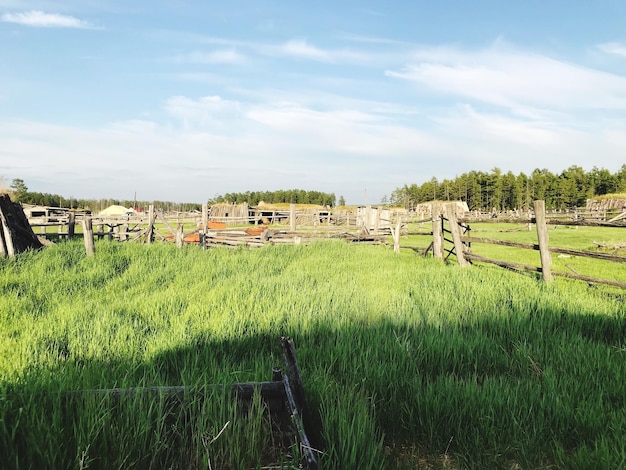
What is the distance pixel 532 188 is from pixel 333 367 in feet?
323

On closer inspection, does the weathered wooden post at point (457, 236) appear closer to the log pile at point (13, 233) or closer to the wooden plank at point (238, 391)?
the wooden plank at point (238, 391)

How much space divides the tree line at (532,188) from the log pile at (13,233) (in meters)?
87.5

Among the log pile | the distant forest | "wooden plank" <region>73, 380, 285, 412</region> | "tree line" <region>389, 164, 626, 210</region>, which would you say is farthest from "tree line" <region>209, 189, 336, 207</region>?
"wooden plank" <region>73, 380, 285, 412</region>

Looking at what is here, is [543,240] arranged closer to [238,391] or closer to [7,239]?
[238,391]

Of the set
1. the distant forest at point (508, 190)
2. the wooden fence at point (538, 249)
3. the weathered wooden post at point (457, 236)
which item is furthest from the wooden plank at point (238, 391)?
the distant forest at point (508, 190)

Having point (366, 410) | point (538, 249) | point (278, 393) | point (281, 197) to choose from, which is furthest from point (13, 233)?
point (281, 197)

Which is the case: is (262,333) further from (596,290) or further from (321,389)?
(596,290)

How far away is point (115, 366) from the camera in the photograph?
10.5 ft

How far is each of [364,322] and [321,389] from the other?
2013 millimetres

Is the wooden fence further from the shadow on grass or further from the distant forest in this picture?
the distant forest

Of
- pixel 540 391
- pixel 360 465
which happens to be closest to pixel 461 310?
pixel 540 391

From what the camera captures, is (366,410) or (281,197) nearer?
(366,410)

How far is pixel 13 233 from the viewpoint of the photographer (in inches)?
415

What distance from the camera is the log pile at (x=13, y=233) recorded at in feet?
31.7
